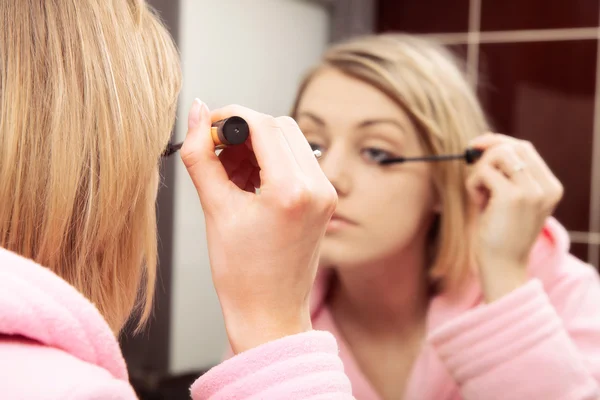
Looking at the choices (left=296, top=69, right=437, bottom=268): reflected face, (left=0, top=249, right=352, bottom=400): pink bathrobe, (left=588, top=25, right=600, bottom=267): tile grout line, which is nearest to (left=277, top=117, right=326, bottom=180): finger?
(left=0, top=249, right=352, bottom=400): pink bathrobe

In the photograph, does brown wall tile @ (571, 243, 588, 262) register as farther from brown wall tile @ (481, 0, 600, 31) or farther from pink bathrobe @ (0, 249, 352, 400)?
pink bathrobe @ (0, 249, 352, 400)

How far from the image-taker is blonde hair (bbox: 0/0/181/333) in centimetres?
39

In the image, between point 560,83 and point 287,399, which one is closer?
point 287,399

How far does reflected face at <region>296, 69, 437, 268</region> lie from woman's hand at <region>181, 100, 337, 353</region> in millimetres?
325

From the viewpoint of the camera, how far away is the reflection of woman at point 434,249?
655 mm

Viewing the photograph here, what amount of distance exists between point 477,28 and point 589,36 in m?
0.22

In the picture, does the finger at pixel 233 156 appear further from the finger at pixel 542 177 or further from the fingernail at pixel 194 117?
the finger at pixel 542 177

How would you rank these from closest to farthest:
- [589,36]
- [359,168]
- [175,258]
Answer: [359,168] < [175,258] < [589,36]

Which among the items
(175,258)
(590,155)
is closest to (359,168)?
(175,258)

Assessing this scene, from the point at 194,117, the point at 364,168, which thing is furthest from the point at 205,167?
the point at 364,168

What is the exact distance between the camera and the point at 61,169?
39cm

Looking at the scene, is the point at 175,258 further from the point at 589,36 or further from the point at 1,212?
the point at 589,36

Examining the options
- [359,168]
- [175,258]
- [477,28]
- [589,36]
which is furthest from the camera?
[477,28]

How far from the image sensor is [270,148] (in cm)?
40
